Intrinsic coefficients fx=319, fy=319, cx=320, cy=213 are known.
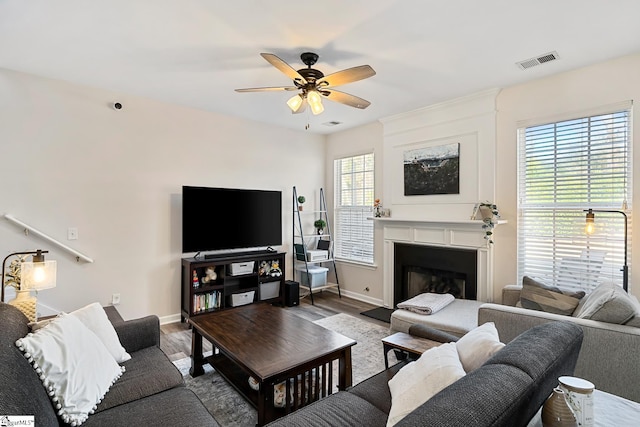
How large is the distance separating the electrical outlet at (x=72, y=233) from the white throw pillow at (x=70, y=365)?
2.01 meters

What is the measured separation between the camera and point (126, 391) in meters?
1.65

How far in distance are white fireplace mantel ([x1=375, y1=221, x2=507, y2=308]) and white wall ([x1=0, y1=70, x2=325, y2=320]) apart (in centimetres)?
227

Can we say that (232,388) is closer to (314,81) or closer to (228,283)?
(228,283)

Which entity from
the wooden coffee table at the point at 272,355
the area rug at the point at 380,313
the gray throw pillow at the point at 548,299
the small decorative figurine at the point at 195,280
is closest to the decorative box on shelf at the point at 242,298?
the small decorative figurine at the point at 195,280

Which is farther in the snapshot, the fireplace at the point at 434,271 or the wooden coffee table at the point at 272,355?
the fireplace at the point at 434,271

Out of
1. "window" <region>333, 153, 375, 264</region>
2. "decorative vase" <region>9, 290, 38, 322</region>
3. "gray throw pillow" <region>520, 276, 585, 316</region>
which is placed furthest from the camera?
"window" <region>333, 153, 375, 264</region>

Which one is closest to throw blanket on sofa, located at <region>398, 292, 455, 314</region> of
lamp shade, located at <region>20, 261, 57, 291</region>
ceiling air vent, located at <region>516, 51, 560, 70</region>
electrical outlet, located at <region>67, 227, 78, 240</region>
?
ceiling air vent, located at <region>516, 51, 560, 70</region>

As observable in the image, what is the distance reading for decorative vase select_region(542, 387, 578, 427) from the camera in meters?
1.05

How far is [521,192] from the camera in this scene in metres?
3.37

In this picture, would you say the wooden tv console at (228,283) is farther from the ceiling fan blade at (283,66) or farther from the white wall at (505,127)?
the ceiling fan blade at (283,66)

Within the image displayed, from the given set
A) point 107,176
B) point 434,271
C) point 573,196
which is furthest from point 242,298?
point 573,196

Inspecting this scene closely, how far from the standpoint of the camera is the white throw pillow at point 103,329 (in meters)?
1.89

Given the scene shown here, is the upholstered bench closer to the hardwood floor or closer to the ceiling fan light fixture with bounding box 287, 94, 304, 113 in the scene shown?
the hardwood floor

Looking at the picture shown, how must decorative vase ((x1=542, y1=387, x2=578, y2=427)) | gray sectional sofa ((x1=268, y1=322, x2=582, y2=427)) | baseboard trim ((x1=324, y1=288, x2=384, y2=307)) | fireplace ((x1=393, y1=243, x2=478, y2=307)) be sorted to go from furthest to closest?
baseboard trim ((x1=324, y1=288, x2=384, y2=307))
fireplace ((x1=393, y1=243, x2=478, y2=307))
decorative vase ((x1=542, y1=387, x2=578, y2=427))
gray sectional sofa ((x1=268, y1=322, x2=582, y2=427))
